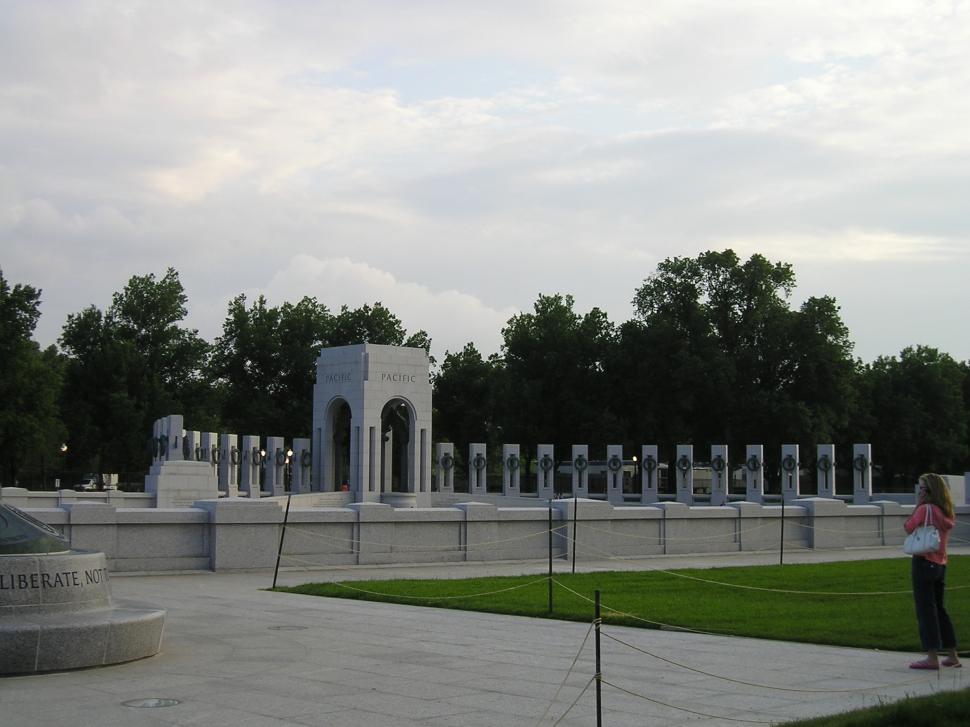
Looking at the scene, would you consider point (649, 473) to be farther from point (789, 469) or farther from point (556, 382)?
point (556, 382)

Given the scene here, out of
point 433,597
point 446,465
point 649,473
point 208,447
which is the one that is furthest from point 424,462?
point 433,597

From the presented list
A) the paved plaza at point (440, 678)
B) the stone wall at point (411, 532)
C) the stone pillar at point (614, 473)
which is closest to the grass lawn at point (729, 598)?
the paved plaza at point (440, 678)

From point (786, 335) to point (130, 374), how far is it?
43.0 m

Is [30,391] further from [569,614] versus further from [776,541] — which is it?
[569,614]

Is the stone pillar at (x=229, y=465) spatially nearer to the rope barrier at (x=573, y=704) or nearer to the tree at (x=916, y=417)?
the tree at (x=916, y=417)

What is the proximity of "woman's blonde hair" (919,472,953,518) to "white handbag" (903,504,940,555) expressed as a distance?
125 mm

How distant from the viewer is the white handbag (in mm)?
11500

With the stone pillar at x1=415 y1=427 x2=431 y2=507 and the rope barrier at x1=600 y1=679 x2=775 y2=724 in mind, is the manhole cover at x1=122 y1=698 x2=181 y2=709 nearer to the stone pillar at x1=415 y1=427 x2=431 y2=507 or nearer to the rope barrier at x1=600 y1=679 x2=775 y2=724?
the rope barrier at x1=600 y1=679 x2=775 y2=724

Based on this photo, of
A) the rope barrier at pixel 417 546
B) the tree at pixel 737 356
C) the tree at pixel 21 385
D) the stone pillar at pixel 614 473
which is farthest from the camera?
the tree at pixel 737 356

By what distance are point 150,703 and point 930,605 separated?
7.67 metres

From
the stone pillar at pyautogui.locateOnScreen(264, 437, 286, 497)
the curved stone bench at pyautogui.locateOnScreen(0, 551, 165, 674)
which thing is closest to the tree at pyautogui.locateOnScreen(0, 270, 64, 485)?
the stone pillar at pyautogui.locateOnScreen(264, 437, 286, 497)

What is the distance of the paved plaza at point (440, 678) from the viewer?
9180 mm

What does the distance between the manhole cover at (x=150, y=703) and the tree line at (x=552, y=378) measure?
57.6m

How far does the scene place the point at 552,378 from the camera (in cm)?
7625
